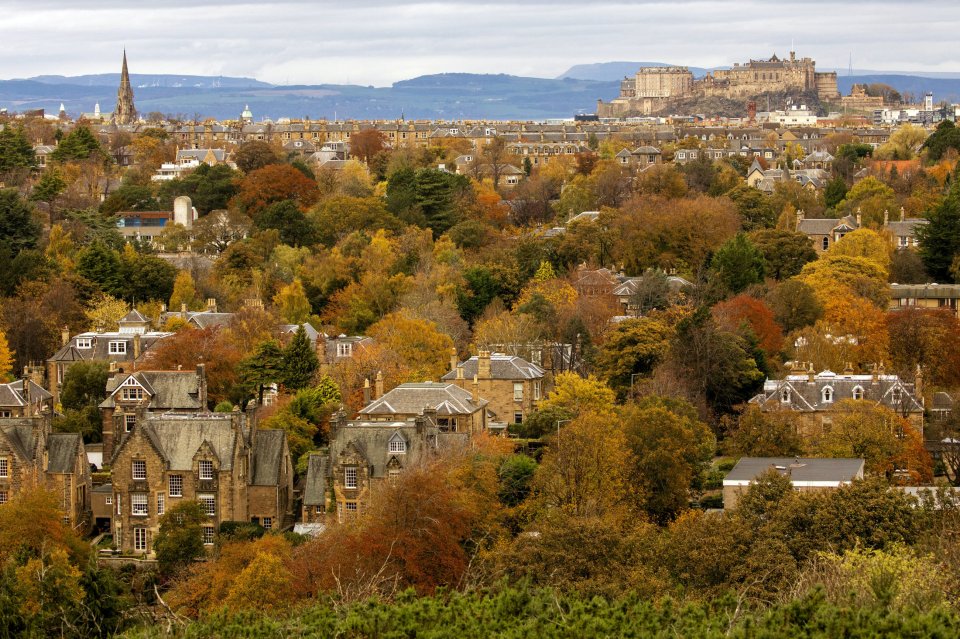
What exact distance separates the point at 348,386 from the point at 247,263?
2120 centimetres

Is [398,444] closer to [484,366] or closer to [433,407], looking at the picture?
[433,407]

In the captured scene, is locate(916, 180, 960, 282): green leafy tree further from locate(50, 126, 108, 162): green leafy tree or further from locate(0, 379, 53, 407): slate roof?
→ locate(50, 126, 108, 162): green leafy tree

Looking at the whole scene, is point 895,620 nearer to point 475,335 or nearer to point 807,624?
point 807,624

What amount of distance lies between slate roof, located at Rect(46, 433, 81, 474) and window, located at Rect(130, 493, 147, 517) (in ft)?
7.21

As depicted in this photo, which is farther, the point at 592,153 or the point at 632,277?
the point at 592,153

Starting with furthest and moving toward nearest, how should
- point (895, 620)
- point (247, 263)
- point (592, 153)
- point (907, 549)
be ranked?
point (592, 153) → point (247, 263) → point (907, 549) → point (895, 620)

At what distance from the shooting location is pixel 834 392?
5188 centimetres

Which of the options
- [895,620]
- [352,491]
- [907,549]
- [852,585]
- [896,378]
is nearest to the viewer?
[895,620]

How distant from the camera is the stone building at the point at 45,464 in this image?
149 ft

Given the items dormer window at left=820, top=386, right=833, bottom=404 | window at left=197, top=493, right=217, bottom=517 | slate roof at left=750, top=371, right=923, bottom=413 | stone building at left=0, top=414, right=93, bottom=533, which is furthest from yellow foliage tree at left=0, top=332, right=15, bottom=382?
dormer window at left=820, top=386, right=833, bottom=404

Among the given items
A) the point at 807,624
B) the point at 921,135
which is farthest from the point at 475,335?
the point at 921,135

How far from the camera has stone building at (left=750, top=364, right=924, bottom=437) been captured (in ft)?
167

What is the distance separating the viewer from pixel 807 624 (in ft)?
81.7

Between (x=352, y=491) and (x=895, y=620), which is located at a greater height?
(x=895, y=620)
